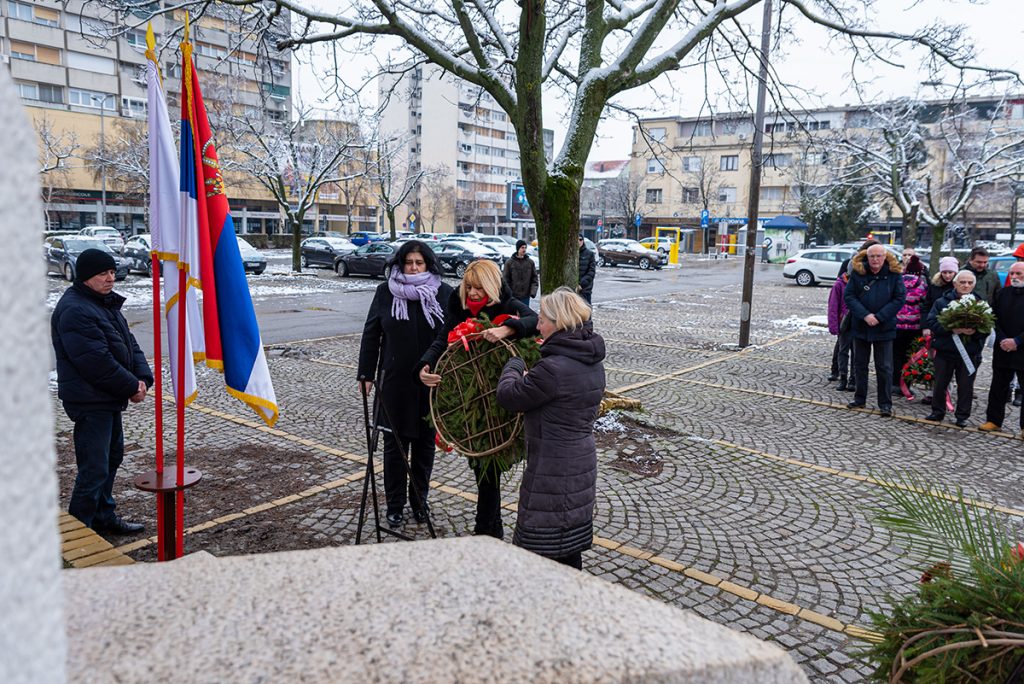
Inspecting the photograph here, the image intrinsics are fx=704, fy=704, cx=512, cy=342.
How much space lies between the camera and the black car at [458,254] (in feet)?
97.3

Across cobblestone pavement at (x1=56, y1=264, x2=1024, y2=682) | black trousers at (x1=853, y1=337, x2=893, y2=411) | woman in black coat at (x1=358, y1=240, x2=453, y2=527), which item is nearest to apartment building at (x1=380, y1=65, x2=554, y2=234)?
cobblestone pavement at (x1=56, y1=264, x2=1024, y2=682)

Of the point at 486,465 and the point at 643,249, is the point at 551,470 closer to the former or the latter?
the point at 486,465

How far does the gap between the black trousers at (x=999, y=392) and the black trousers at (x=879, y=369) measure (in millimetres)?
997

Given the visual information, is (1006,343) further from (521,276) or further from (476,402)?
(521,276)

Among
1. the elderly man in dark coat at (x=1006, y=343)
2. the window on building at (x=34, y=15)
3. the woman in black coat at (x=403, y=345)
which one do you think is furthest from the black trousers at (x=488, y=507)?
the window on building at (x=34, y=15)

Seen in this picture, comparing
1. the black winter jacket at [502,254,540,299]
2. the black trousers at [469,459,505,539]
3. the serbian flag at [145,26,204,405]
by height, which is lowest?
the black trousers at [469,459,505,539]

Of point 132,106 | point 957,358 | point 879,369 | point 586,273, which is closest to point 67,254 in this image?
point 586,273

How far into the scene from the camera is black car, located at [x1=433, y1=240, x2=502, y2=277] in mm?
29672

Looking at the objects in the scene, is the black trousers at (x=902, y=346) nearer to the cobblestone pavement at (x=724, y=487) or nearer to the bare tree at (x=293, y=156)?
the cobblestone pavement at (x=724, y=487)

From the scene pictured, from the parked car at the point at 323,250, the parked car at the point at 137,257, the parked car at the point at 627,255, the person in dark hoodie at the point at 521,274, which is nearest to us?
the person in dark hoodie at the point at 521,274

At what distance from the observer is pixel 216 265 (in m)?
3.78

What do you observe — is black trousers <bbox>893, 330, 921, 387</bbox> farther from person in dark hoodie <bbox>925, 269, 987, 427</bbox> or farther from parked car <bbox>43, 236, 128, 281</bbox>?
parked car <bbox>43, 236, 128, 281</bbox>

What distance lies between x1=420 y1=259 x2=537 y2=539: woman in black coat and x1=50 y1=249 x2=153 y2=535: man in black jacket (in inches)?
78.2

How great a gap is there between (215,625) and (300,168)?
32470 millimetres
